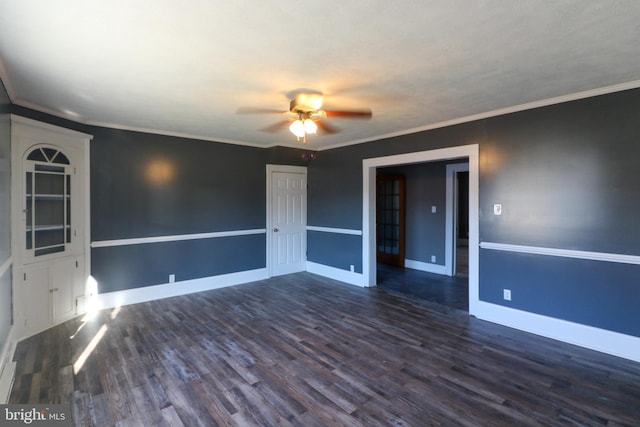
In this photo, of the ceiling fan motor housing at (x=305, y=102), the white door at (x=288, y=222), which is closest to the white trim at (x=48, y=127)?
the ceiling fan motor housing at (x=305, y=102)

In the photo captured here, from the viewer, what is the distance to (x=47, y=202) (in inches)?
139

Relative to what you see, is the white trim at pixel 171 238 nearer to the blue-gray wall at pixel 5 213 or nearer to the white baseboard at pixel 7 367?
the blue-gray wall at pixel 5 213

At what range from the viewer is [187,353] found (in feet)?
9.70

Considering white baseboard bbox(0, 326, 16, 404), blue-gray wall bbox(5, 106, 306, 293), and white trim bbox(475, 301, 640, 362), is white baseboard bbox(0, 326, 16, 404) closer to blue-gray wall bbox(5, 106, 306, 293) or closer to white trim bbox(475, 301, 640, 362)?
blue-gray wall bbox(5, 106, 306, 293)

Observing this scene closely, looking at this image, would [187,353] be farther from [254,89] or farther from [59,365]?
[254,89]

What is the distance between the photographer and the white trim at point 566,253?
2.81 m

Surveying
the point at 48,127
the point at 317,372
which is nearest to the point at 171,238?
the point at 48,127

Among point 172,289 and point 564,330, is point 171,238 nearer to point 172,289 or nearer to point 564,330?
point 172,289

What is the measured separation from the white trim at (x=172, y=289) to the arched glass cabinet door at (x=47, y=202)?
2.98ft

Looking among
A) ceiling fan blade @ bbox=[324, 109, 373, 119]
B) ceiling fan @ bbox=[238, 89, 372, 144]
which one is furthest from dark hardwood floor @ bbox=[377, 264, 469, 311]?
ceiling fan @ bbox=[238, 89, 372, 144]

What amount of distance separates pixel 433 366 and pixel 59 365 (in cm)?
335

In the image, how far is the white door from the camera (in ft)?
19.2

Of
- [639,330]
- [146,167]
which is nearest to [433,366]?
[639,330]

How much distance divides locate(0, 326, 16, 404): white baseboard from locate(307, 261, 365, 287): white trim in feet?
13.9
